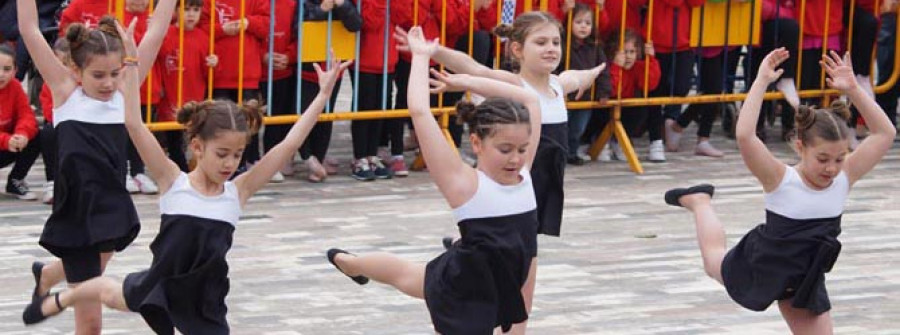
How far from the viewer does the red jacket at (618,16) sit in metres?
13.4

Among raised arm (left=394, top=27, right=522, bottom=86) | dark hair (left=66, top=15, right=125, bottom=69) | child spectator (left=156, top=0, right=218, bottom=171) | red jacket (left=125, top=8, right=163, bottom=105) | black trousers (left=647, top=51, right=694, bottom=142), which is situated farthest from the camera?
black trousers (left=647, top=51, right=694, bottom=142)

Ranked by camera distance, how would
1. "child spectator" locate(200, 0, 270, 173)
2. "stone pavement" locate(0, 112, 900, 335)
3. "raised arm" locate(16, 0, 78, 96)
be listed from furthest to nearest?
"child spectator" locate(200, 0, 270, 173), "stone pavement" locate(0, 112, 900, 335), "raised arm" locate(16, 0, 78, 96)

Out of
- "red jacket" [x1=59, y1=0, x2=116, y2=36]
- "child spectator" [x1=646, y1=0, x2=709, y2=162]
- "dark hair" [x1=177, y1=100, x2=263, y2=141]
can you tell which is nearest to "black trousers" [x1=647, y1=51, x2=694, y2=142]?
"child spectator" [x1=646, y1=0, x2=709, y2=162]

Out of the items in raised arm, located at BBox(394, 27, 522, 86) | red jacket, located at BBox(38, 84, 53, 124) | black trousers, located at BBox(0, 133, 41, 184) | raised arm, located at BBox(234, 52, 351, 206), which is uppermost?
raised arm, located at BBox(394, 27, 522, 86)

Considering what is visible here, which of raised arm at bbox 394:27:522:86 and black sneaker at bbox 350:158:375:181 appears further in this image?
black sneaker at bbox 350:158:375:181

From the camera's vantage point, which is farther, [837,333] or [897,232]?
[897,232]

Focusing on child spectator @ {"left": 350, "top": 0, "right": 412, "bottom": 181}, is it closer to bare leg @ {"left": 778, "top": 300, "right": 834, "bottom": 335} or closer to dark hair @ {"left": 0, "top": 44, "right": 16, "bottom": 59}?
dark hair @ {"left": 0, "top": 44, "right": 16, "bottom": 59}

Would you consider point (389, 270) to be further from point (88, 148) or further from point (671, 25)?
point (671, 25)

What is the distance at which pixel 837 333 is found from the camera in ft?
28.3

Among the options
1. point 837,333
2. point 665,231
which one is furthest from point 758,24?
point 837,333

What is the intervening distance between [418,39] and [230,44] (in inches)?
197

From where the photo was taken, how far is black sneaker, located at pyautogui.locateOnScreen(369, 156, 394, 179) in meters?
12.8

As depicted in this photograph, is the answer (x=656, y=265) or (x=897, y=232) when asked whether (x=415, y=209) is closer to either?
(x=656, y=265)

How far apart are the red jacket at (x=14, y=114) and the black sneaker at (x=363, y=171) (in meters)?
2.21
